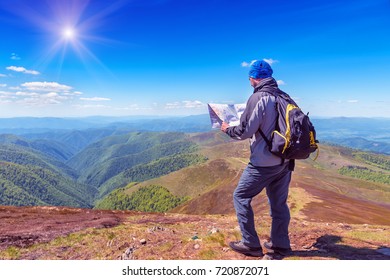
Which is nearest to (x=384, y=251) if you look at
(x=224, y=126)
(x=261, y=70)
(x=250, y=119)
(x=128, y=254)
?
(x=250, y=119)

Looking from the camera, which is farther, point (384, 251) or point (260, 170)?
point (384, 251)

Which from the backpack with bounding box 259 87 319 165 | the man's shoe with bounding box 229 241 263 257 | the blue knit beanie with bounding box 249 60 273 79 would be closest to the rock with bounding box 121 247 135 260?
the man's shoe with bounding box 229 241 263 257

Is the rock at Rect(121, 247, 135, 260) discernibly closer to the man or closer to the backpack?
the man

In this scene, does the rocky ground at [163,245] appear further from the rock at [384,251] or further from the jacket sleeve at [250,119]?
the jacket sleeve at [250,119]

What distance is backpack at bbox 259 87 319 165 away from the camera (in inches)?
235

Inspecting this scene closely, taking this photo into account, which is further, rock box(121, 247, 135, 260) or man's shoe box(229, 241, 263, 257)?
rock box(121, 247, 135, 260)

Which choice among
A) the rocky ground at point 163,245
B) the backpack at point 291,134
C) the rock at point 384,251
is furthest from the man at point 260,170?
the rock at point 384,251

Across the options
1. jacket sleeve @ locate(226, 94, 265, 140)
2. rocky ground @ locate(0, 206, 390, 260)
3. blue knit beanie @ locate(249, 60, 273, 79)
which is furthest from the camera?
rocky ground @ locate(0, 206, 390, 260)

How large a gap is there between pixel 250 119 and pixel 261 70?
1434 mm

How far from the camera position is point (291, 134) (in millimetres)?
5992

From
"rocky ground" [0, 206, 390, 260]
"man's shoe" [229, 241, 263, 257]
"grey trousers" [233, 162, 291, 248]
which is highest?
"grey trousers" [233, 162, 291, 248]

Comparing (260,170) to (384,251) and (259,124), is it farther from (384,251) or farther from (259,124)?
(384,251)

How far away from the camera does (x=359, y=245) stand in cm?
904

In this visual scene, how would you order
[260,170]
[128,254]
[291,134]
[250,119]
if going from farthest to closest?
[128,254] → [260,170] → [250,119] → [291,134]
